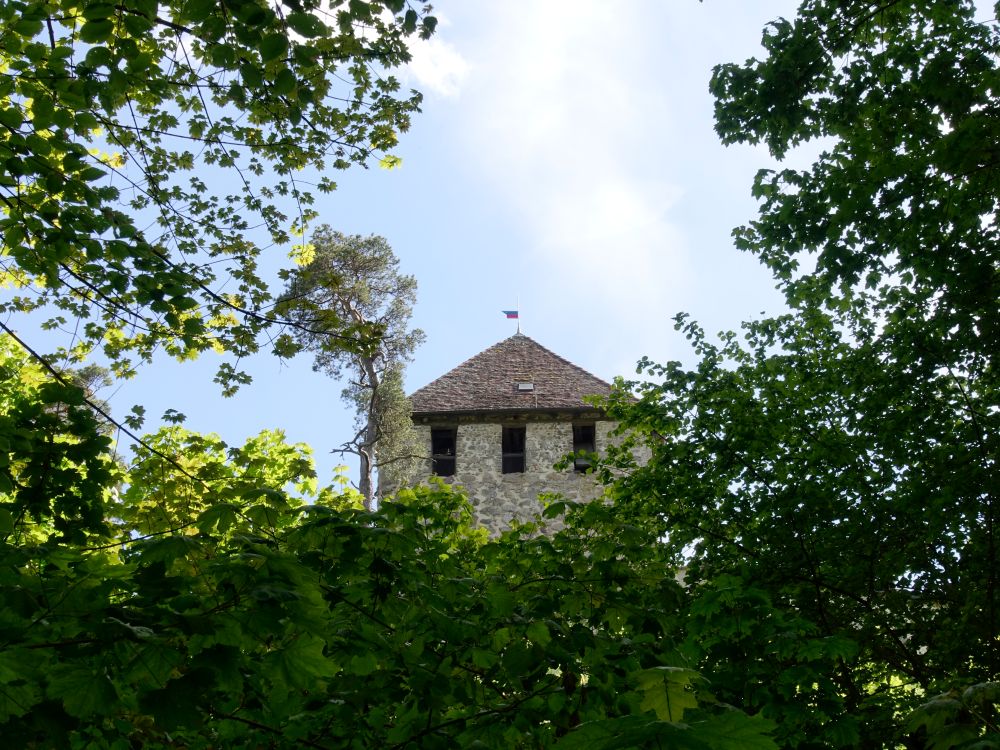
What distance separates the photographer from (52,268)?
→ 4723mm

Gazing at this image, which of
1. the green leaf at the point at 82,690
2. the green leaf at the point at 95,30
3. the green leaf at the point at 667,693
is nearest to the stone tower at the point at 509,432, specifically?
the green leaf at the point at 95,30

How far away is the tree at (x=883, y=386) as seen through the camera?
5.63 meters

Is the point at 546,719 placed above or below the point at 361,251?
below

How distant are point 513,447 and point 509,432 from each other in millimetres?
362

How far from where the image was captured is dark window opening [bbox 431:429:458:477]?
62.4 ft

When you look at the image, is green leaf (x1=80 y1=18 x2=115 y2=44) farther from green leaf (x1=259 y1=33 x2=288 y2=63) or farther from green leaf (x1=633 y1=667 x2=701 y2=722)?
green leaf (x1=633 y1=667 x2=701 y2=722)

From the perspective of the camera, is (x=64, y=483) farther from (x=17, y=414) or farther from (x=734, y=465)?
(x=734, y=465)

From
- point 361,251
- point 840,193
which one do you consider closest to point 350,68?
point 840,193

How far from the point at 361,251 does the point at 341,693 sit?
15.9 metres

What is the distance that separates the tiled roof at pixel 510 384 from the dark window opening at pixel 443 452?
2.16 ft

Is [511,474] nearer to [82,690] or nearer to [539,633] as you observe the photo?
[539,633]

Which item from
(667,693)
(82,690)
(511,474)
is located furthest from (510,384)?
(667,693)

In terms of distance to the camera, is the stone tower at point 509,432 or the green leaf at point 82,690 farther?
the stone tower at point 509,432

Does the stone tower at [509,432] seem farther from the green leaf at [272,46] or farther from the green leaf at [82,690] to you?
the green leaf at [82,690]
